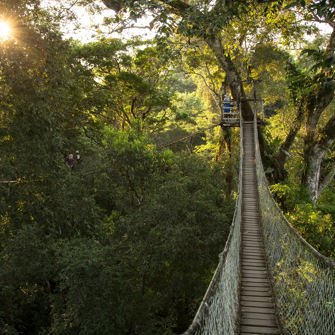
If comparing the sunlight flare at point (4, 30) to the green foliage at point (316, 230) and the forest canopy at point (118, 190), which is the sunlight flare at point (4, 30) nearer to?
the forest canopy at point (118, 190)

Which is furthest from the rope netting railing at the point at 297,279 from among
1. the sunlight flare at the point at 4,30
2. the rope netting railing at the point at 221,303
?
the sunlight flare at the point at 4,30

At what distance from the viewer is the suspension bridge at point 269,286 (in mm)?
2432

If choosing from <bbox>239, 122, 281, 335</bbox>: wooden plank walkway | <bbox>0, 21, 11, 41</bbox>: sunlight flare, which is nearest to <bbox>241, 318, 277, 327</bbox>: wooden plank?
<bbox>239, 122, 281, 335</bbox>: wooden plank walkway

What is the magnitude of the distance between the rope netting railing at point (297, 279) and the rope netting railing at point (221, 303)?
41cm

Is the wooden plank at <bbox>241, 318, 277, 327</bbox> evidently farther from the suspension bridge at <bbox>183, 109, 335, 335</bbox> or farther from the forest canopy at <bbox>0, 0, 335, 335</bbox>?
the forest canopy at <bbox>0, 0, 335, 335</bbox>

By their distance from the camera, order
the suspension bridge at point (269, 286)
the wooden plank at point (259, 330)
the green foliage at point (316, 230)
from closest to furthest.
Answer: the suspension bridge at point (269, 286) → the wooden plank at point (259, 330) → the green foliage at point (316, 230)

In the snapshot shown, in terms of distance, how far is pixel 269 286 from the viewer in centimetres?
337

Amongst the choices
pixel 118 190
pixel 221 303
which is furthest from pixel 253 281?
pixel 118 190

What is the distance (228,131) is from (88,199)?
511 cm

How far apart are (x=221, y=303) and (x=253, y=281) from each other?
114 centimetres

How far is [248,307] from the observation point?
3070 mm

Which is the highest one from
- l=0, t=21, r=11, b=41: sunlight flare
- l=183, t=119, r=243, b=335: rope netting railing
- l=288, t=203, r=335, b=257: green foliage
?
l=0, t=21, r=11, b=41: sunlight flare

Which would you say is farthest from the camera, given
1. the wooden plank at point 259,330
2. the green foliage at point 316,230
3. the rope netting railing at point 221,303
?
the green foliage at point 316,230

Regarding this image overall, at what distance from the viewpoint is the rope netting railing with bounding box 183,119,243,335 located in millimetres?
1939
